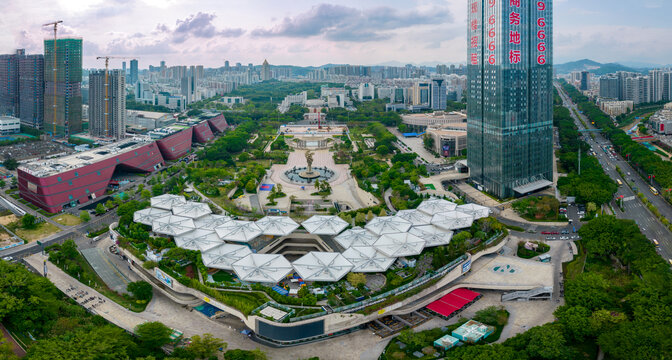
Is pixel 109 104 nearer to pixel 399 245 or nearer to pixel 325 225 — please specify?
pixel 325 225

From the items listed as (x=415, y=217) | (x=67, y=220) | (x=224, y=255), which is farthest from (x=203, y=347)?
(x=67, y=220)

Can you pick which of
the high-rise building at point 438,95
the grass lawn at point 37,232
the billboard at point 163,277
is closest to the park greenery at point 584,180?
the billboard at point 163,277

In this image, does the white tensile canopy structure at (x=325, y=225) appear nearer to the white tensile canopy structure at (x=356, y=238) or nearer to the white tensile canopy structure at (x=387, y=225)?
the white tensile canopy structure at (x=356, y=238)

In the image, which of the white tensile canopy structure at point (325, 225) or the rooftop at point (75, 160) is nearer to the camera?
the white tensile canopy structure at point (325, 225)

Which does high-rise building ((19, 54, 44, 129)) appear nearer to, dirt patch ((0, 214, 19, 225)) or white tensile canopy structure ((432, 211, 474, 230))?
dirt patch ((0, 214, 19, 225))

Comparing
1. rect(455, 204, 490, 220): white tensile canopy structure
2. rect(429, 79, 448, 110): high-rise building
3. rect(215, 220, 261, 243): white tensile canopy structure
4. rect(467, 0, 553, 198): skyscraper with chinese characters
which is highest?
rect(429, 79, 448, 110): high-rise building

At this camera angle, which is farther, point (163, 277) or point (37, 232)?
point (37, 232)

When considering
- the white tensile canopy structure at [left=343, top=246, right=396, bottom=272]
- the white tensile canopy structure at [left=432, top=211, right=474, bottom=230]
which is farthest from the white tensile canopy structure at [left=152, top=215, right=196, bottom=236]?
the white tensile canopy structure at [left=432, top=211, right=474, bottom=230]
